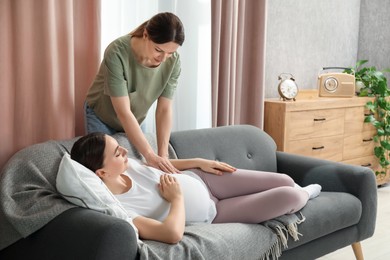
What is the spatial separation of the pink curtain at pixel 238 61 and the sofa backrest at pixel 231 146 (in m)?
0.42

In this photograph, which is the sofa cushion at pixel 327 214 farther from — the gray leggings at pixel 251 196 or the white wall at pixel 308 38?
the white wall at pixel 308 38

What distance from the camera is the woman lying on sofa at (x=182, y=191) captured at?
6.32 ft

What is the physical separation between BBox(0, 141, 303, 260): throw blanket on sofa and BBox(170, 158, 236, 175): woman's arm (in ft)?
1.23

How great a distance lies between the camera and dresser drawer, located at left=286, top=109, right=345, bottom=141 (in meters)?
3.63

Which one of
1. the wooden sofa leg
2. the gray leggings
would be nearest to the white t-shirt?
the gray leggings

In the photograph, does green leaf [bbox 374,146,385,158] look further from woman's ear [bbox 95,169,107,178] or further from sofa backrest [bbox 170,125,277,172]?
woman's ear [bbox 95,169,107,178]

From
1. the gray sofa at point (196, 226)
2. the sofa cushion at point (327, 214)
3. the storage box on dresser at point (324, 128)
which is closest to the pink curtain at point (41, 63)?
the gray sofa at point (196, 226)

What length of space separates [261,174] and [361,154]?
6.87ft

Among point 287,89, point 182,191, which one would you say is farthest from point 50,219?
point 287,89

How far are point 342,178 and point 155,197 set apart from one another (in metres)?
1.17

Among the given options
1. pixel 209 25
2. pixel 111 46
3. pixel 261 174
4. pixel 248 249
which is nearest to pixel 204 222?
pixel 248 249

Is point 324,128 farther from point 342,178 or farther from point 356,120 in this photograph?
point 342,178

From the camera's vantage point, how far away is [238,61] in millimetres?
3502

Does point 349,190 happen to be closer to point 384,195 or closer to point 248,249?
point 248,249
